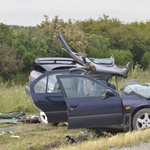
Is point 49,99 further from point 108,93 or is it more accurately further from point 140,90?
point 140,90

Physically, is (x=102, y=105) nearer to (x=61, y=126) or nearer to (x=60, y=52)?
(x=61, y=126)

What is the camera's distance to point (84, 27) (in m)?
56.9

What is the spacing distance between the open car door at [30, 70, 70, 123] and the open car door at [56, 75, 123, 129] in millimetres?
761

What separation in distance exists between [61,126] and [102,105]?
2.17m

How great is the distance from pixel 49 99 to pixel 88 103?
1211mm

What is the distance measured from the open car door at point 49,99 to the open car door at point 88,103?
76cm

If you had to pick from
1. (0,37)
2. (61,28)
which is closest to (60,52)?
(61,28)

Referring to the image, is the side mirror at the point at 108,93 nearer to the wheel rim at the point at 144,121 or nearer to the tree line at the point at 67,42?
the wheel rim at the point at 144,121

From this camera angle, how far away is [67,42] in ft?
134

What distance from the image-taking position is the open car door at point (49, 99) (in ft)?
23.5

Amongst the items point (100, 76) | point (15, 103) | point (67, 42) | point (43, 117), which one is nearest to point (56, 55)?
point (67, 42)

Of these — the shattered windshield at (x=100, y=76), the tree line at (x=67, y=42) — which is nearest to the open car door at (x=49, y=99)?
the shattered windshield at (x=100, y=76)

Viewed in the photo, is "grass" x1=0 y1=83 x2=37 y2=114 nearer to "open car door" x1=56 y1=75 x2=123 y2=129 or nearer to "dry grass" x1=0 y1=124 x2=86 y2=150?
"dry grass" x1=0 y1=124 x2=86 y2=150

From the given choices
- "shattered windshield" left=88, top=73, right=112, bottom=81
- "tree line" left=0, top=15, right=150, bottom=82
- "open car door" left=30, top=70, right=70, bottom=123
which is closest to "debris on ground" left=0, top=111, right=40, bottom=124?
"open car door" left=30, top=70, right=70, bottom=123
